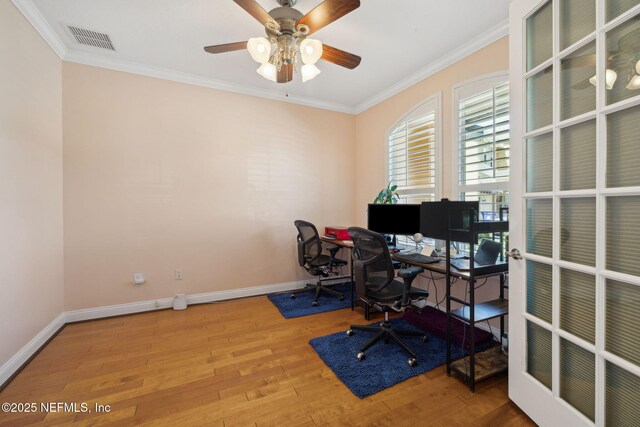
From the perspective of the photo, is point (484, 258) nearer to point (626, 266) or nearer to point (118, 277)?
point (626, 266)

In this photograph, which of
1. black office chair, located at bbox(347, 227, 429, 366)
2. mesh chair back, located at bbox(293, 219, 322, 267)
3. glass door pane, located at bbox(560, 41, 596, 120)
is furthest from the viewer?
mesh chair back, located at bbox(293, 219, 322, 267)

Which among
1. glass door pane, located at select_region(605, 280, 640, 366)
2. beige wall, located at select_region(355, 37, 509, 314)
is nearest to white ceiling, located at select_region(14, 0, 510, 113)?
beige wall, located at select_region(355, 37, 509, 314)

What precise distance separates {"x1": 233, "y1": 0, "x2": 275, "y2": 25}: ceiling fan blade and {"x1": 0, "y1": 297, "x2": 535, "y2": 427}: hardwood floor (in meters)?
2.42

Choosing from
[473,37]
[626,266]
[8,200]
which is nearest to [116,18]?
[8,200]

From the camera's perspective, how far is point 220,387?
5.94ft

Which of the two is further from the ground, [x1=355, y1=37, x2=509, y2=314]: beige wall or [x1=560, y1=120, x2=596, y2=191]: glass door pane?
[x1=355, y1=37, x2=509, y2=314]: beige wall

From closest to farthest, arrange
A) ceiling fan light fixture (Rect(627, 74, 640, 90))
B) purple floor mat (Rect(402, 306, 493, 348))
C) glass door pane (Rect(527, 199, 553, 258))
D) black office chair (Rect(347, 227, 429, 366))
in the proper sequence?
1. ceiling fan light fixture (Rect(627, 74, 640, 90))
2. glass door pane (Rect(527, 199, 553, 258))
3. black office chair (Rect(347, 227, 429, 366))
4. purple floor mat (Rect(402, 306, 493, 348))

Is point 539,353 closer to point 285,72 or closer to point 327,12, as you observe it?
point 327,12

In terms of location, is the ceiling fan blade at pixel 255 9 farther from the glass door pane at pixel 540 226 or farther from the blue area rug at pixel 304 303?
the blue area rug at pixel 304 303

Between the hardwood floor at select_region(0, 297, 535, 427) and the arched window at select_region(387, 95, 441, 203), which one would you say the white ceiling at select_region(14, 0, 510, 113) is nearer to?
the arched window at select_region(387, 95, 441, 203)

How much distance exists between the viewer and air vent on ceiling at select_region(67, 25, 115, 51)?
238 cm

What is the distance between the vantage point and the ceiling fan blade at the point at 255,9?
5.08ft

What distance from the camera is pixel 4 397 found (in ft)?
5.61

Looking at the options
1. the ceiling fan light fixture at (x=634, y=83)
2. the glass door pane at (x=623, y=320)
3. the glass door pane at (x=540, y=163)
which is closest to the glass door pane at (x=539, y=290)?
the glass door pane at (x=623, y=320)
